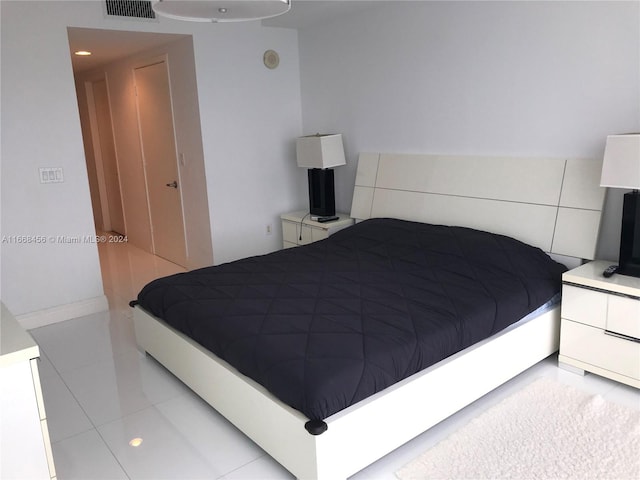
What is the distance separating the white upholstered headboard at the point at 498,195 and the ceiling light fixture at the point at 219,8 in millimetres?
1964

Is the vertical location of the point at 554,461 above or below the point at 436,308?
below

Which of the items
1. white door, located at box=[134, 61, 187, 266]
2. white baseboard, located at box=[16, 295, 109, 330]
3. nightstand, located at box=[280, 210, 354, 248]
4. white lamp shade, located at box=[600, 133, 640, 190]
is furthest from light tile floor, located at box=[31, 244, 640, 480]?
white door, located at box=[134, 61, 187, 266]

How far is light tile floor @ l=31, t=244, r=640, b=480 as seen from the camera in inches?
87.6

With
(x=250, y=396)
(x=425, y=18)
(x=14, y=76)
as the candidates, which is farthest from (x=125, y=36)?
(x=250, y=396)

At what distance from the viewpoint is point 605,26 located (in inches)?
110

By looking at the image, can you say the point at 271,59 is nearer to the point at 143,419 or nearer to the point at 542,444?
the point at 143,419

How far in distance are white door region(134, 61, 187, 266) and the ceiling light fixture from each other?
2912 mm

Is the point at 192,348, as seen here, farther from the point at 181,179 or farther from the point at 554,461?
the point at 181,179

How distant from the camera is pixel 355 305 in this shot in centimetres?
257

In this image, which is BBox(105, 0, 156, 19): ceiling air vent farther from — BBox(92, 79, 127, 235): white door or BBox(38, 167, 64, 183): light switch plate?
BBox(92, 79, 127, 235): white door

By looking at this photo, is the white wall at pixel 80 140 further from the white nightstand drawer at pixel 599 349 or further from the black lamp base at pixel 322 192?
the white nightstand drawer at pixel 599 349

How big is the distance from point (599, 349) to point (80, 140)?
12.2ft

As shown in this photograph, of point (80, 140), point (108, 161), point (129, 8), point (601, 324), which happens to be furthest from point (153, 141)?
point (601, 324)

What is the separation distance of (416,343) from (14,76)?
325 cm
